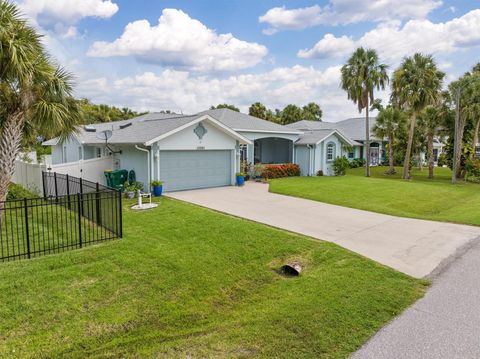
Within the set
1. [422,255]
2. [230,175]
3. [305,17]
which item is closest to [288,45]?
[305,17]

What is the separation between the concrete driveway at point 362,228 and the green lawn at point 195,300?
0.83 meters

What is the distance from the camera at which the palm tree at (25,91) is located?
8.70 meters

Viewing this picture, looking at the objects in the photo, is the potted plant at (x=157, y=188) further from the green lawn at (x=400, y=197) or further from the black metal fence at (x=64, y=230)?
the green lawn at (x=400, y=197)

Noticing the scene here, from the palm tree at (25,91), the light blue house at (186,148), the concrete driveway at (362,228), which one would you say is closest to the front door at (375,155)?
the light blue house at (186,148)

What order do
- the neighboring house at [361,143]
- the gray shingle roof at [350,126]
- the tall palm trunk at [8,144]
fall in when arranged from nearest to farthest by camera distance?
the tall palm trunk at [8,144], the gray shingle roof at [350,126], the neighboring house at [361,143]

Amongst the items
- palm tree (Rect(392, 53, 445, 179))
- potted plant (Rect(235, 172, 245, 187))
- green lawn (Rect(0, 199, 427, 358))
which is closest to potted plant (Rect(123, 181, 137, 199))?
potted plant (Rect(235, 172, 245, 187))

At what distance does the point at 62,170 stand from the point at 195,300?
13583mm

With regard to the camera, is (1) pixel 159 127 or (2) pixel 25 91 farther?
(1) pixel 159 127

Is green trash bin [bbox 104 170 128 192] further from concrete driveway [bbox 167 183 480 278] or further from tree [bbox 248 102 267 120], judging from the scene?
tree [bbox 248 102 267 120]

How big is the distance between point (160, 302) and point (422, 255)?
601 centimetres

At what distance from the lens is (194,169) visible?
55.9 ft

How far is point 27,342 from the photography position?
14.0ft

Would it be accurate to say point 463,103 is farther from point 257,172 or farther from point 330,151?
point 257,172

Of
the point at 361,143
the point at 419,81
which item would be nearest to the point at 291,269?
the point at 419,81
